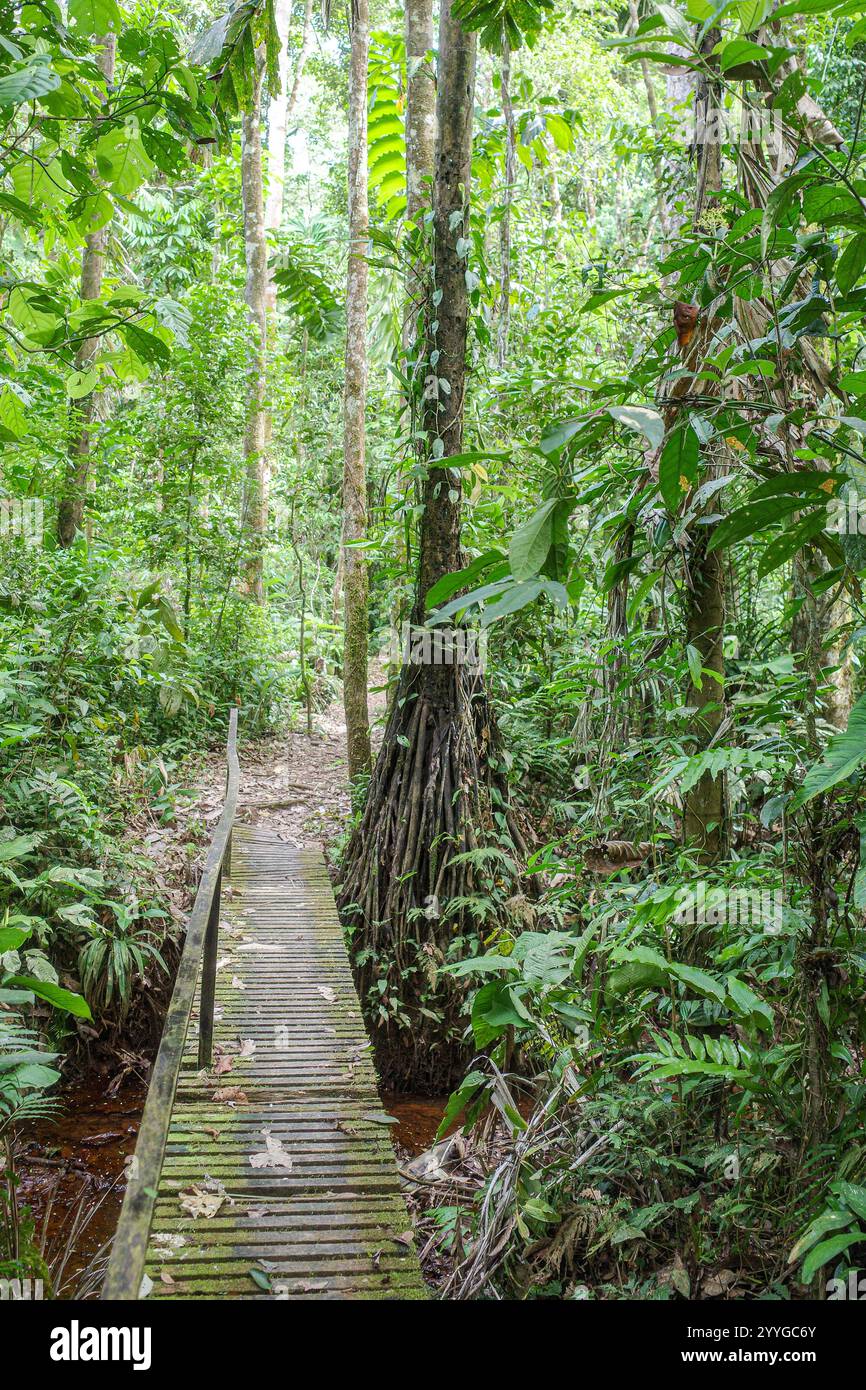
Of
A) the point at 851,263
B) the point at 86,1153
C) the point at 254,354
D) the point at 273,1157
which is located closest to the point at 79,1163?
the point at 86,1153

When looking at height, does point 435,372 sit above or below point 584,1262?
above

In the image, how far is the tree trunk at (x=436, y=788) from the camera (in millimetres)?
5531

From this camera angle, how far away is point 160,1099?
2.43m

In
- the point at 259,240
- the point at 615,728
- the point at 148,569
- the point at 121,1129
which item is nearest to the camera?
the point at 615,728

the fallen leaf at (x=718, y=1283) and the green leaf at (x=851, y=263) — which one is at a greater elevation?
the green leaf at (x=851, y=263)

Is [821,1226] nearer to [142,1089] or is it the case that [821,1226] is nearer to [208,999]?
[208,999]

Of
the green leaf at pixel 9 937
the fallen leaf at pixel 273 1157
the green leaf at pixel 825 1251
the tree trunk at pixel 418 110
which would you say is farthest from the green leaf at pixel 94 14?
the tree trunk at pixel 418 110

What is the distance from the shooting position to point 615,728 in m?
2.98

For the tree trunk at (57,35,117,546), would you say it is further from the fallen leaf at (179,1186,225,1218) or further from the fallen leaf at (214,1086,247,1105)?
the fallen leaf at (179,1186,225,1218)

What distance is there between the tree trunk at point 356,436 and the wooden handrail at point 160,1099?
3.91m

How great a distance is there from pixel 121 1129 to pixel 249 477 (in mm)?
8203

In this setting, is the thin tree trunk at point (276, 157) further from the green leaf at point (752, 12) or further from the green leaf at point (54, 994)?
the green leaf at point (54, 994)
